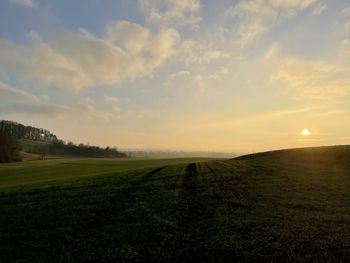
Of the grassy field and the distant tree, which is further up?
the distant tree

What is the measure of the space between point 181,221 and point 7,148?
373 ft

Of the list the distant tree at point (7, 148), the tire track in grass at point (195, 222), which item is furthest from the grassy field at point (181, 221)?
the distant tree at point (7, 148)

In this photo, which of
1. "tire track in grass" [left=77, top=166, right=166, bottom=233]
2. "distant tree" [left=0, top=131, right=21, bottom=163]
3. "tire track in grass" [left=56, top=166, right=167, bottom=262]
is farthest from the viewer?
"distant tree" [left=0, top=131, right=21, bottom=163]

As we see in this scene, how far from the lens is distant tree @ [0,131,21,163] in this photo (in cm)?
11562

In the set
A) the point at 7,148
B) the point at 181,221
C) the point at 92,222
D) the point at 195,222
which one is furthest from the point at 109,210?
the point at 7,148

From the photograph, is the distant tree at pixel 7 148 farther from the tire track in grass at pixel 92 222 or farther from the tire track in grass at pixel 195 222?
the tire track in grass at pixel 195 222

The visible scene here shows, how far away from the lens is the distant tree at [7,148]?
379ft

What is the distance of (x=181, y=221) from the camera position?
66.7 feet

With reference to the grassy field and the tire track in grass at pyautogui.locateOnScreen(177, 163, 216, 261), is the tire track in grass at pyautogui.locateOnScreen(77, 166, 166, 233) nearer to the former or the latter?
the grassy field

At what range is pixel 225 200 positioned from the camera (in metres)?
25.7

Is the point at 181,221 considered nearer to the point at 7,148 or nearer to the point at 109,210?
the point at 109,210

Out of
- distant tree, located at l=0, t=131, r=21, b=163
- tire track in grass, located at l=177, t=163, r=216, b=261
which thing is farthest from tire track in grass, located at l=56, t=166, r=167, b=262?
distant tree, located at l=0, t=131, r=21, b=163

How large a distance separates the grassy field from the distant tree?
303ft

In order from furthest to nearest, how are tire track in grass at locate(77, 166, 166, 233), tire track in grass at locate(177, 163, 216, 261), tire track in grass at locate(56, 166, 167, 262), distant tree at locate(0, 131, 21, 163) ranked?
distant tree at locate(0, 131, 21, 163)
tire track in grass at locate(77, 166, 166, 233)
tire track in grass at locate(56, 166, 167, 262)
tire track in grass at locate(177, 163, 216, 261)
